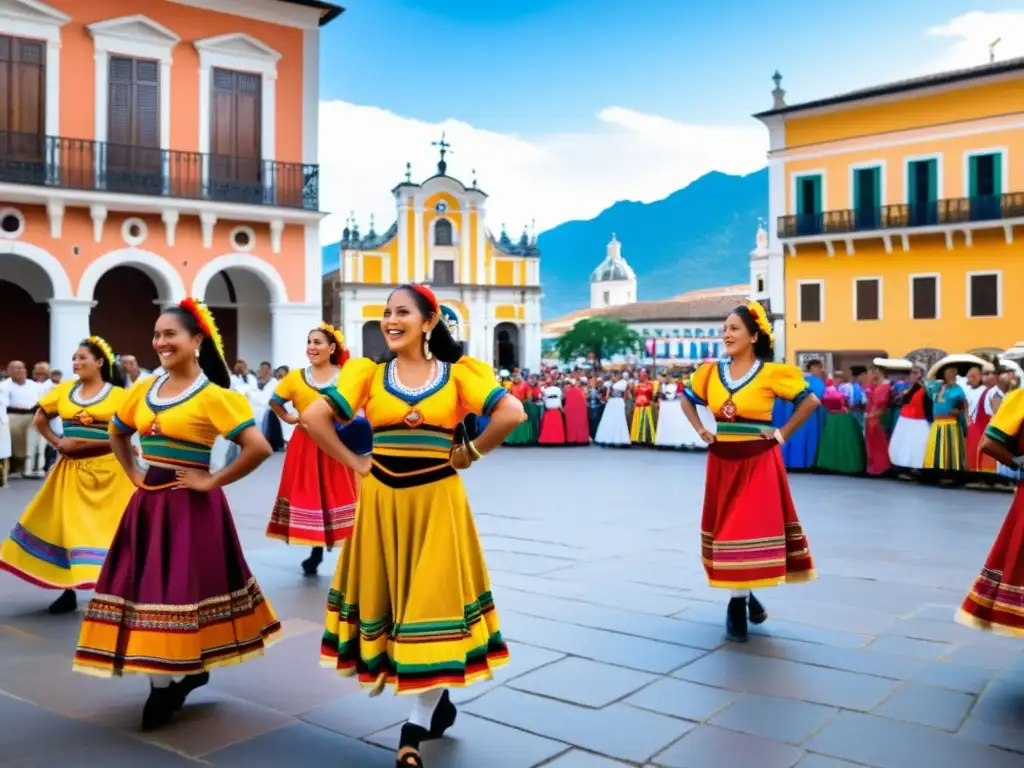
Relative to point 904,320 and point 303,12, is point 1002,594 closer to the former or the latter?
point 303,12

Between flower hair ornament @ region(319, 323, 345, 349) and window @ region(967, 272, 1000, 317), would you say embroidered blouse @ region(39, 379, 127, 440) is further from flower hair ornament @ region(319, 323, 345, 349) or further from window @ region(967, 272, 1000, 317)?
window @ region(967, 272, 1000, 317)

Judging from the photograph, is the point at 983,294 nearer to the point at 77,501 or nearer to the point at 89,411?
the point at 89,411

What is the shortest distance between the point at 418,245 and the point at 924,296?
2549cm

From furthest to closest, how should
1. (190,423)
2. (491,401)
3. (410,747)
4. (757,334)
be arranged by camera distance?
(757,334) → (190,423) → (491,401) → (410,747)

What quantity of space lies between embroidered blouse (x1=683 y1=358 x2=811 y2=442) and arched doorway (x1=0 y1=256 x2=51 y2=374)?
18.2 metres

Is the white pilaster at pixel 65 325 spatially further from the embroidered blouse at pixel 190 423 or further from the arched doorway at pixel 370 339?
the arched doorway at pixel 370 339

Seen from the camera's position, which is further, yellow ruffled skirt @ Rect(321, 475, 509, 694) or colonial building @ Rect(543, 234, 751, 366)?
colonial building @ Rect(543, 234, 751, 366)

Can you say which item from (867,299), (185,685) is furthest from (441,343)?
(867,299)

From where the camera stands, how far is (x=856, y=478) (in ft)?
47.1

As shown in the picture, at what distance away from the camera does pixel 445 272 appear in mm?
49094

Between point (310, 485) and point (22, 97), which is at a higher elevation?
point (22, 97)

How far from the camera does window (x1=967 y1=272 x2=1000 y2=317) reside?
29.3 metres

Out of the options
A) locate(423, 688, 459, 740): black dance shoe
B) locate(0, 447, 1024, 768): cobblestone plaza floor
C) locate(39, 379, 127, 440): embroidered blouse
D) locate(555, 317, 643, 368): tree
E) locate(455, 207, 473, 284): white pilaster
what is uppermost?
locate(455, 207, 473, 284): white pilaster

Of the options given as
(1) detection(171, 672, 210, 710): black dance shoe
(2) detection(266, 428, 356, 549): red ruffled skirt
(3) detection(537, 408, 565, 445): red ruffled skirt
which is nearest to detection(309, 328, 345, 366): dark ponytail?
(2) detection(266, 428, 356, 549): red ruffled skirt
